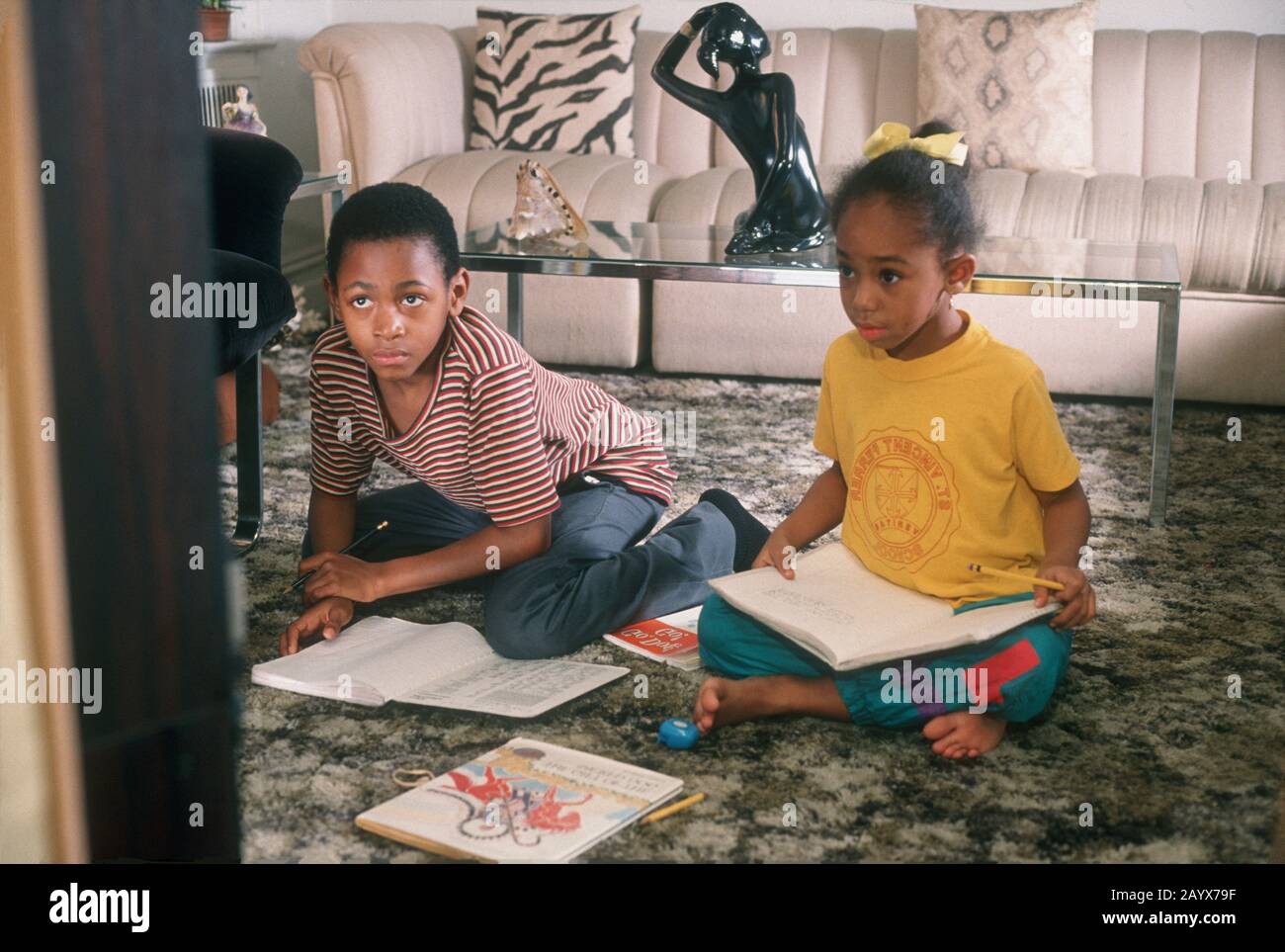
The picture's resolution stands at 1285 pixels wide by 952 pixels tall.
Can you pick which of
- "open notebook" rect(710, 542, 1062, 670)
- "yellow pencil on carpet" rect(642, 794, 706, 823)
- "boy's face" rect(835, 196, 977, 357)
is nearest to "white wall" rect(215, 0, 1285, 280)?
"boy's face" rect(835, 196, 977, 357)

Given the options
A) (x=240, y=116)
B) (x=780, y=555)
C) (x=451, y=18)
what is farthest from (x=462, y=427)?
(x=451, y=18)

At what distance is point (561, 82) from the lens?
10.6ft

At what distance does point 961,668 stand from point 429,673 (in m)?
0.57

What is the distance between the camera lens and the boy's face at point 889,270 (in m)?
1.36

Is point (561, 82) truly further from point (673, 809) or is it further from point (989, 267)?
point (673, 809)

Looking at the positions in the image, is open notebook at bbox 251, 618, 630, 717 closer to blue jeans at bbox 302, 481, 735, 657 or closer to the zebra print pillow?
blue jeans at bbox 302, 481, 735, 657

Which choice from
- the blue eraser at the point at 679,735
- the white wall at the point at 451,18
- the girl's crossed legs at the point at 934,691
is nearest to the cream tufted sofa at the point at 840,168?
the white wall at the point at 451,18

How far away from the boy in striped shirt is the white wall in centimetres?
211

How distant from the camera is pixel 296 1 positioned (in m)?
3.68

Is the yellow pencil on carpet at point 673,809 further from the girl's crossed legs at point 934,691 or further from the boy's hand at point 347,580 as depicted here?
the boy's hand at point 347,580

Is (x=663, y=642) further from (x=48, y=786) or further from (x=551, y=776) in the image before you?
(x=48, y=786)

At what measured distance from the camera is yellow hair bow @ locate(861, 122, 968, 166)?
147cm

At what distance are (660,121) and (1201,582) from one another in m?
1.95

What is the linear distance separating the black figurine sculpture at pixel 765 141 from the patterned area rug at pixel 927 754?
2.33 feet
